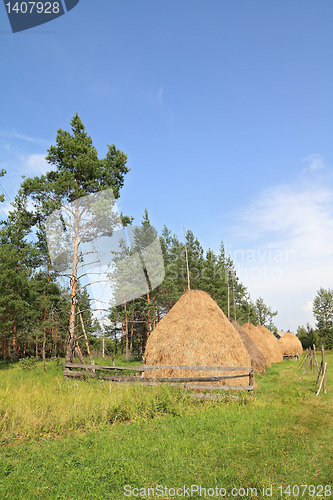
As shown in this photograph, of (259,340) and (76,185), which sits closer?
(76,185)

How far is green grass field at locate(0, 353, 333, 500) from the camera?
4543 millimetres

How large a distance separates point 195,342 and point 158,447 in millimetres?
6243

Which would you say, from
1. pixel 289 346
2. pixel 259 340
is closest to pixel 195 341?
pixel 259 340

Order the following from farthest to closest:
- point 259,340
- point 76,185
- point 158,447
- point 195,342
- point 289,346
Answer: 1. point 289,346
2. point 259,340
3. point 76,185
4. point 195,342
5. point 158,447

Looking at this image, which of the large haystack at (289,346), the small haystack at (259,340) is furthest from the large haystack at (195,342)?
the large haystack at (289,346)

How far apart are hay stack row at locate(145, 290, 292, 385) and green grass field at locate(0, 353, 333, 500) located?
234cm

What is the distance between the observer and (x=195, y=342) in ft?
39.0

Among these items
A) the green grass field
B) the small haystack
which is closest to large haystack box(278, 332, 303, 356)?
the small haystack

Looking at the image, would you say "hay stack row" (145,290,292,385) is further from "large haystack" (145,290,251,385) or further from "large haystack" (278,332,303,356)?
"large haystack" (278,332,303,356)

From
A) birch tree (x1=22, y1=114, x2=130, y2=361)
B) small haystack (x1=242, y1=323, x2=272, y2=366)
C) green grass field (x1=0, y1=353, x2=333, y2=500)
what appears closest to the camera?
green grass field (x1=0, y1=353, x2=333, y2=500)

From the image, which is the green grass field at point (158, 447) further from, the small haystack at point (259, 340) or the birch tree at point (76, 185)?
the small haystack at point (259, 340)

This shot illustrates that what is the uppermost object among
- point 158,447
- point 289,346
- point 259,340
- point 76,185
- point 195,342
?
point 76,185

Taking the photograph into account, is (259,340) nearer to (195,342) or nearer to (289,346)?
(289,346)

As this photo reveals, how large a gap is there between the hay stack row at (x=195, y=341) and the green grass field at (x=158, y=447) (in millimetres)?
2343
